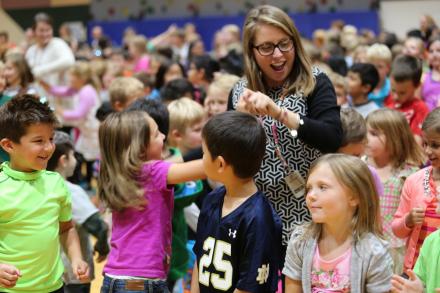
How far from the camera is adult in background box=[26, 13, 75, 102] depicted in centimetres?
872

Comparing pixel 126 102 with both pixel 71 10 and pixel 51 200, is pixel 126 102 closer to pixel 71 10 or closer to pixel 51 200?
pixel 51 200

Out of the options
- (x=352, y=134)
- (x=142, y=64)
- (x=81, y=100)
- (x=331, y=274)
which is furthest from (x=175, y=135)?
(x=142, y=64)

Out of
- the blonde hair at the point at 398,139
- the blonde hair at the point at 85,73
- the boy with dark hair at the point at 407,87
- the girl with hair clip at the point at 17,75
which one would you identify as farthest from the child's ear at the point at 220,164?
the blonde hair at the point at 85,73

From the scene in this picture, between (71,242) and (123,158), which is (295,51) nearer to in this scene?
(123,158)

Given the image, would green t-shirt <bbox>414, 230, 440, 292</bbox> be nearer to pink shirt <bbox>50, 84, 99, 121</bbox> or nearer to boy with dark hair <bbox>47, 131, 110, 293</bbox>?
boy with dark hair <bbox>47, 131, 110, 293</bbox>

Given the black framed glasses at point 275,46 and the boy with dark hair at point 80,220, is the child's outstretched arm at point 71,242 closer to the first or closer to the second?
the boy with dark hair at point 80,220

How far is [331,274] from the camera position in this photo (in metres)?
2.74

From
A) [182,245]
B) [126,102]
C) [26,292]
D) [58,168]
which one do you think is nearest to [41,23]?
[126,102]

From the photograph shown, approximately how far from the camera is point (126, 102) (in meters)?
5.94

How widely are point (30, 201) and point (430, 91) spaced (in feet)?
16.0

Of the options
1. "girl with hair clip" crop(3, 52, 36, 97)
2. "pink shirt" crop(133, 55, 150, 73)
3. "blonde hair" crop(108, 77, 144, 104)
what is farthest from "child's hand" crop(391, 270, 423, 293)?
"pink shirt" crop(133, 55, 150, 73)

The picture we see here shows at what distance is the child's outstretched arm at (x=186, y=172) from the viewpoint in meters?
3.28

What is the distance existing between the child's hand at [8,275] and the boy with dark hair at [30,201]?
0.02 m

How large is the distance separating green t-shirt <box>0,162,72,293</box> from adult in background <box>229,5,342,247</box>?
102 cm
